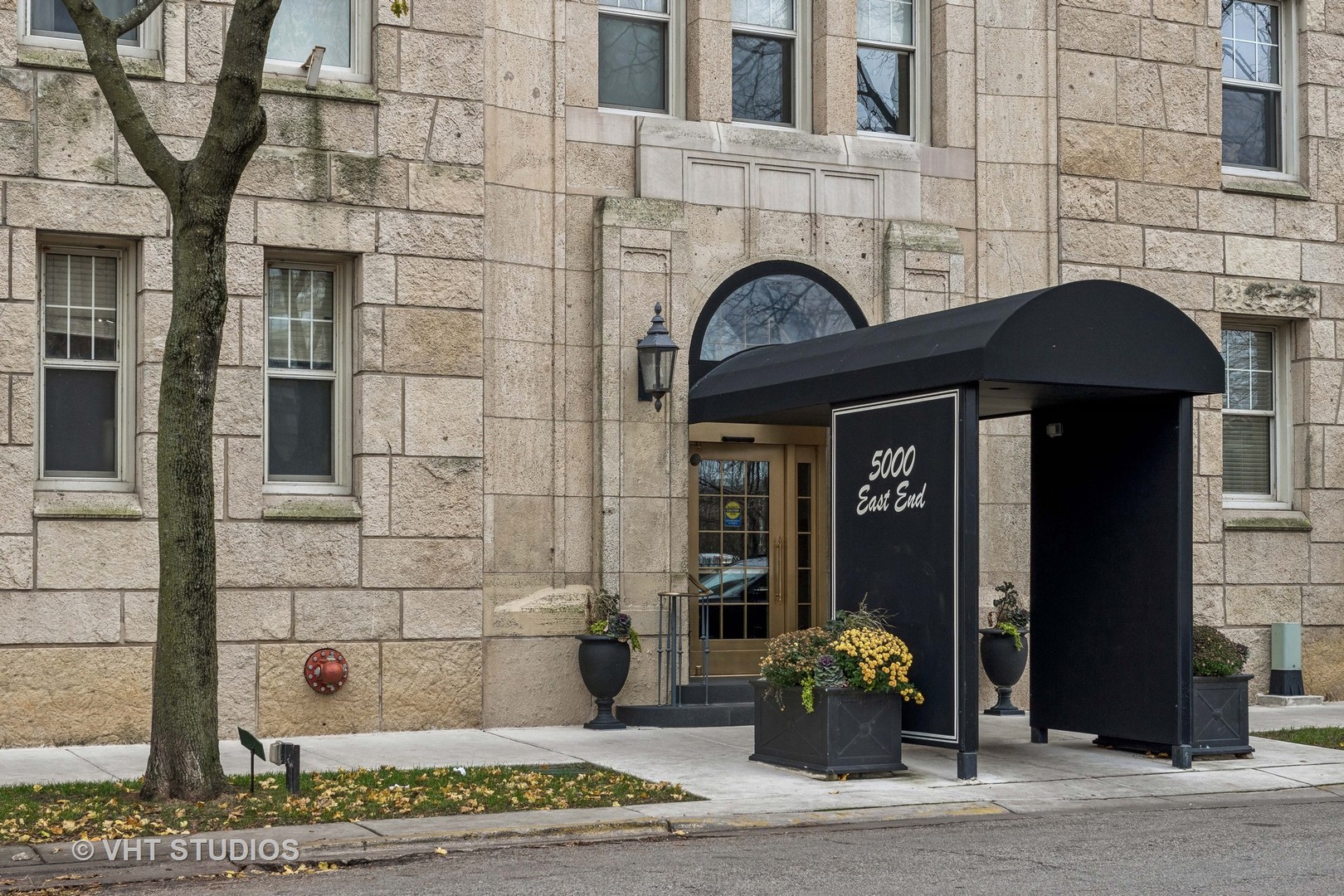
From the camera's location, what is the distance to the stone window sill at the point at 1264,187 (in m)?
17.8

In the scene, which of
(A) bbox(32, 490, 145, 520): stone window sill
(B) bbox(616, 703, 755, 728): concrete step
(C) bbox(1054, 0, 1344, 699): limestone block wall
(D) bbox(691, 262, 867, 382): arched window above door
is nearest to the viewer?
(A) bbox(32, 490, 145, 520): stone window sill

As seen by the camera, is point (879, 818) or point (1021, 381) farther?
point (1021, 381)

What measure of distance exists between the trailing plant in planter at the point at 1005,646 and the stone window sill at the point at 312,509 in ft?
20.2

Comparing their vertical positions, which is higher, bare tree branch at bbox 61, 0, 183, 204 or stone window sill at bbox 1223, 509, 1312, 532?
bare tree branch at bbox 61, 0, 183, 204

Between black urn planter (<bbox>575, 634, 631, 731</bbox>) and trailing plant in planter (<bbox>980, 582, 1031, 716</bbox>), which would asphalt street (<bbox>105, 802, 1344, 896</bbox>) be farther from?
trailing plant in planter (<bbox>980, 582, 1031, 716</bbox>)

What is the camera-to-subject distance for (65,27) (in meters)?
13.6

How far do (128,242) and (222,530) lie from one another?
2.55 m

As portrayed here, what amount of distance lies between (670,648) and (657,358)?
2683mm

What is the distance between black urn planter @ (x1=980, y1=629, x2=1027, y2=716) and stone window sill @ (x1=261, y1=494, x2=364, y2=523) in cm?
617

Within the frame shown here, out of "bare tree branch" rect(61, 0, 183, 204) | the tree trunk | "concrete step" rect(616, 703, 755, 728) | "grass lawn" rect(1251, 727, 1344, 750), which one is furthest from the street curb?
"concrete step" rect(616, 703, 755, 728)

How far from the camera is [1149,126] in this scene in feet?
57.3

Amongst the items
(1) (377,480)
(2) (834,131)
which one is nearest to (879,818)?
(1) (377,480)

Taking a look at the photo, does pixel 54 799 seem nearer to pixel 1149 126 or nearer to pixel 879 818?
pixel 879 818

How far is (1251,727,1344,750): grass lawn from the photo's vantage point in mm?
13945
